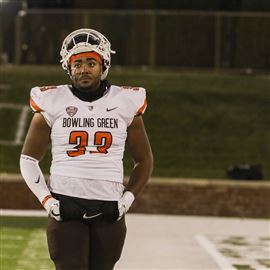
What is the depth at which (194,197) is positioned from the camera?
14.4 meters

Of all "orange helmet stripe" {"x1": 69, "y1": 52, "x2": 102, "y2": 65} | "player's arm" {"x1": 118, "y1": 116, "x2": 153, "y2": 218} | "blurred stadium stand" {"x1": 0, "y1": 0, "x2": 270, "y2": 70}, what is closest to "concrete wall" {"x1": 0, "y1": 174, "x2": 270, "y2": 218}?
"blurred stadium stand" {"x1": 0, "y1": 0, "x2": 270, "y2": 70}

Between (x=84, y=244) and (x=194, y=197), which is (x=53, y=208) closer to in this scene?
(x=84, y=244)

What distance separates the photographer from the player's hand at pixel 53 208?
478 cm

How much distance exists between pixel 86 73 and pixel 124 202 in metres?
0.70

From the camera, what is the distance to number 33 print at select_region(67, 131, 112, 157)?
16.0 feet

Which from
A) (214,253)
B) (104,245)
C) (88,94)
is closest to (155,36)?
(214,253)

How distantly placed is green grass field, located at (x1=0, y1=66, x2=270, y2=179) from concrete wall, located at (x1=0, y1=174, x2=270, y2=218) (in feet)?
6.43

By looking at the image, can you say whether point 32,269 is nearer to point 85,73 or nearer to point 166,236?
point 166,236

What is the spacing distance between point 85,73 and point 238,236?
7.72 m

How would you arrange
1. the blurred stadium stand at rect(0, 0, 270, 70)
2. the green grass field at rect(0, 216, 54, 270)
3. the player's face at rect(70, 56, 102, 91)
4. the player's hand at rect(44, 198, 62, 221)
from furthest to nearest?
the blurred stadium stand at rect(0, 0, 270, 70) < the green grass field at rect(0, 216, 54, 270) < the player's face at rect(70, 56, 102, 91) < the player's hand at rect(44, 198, 62, 221)

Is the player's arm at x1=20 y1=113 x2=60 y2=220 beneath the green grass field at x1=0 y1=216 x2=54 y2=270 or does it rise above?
above

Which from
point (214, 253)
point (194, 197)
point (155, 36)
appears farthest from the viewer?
point (155, 36)

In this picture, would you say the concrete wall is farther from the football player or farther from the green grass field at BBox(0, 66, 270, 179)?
the football player

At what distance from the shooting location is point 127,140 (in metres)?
5.07
